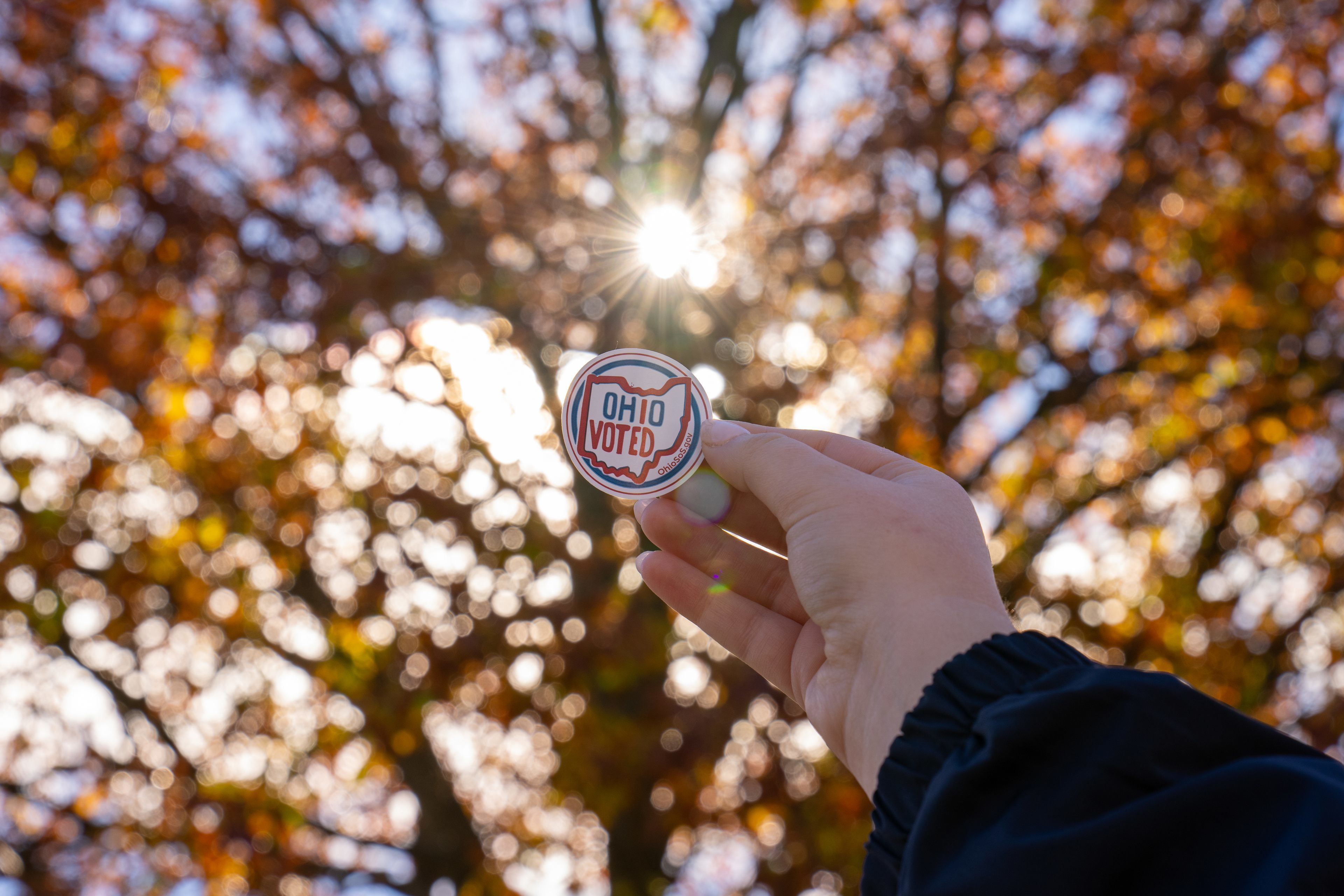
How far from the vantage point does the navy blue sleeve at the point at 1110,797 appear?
1036 mm

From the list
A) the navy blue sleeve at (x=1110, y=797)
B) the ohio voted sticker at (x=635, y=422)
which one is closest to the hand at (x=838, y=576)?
the navy blue sleeve at (x=1110, y=797)

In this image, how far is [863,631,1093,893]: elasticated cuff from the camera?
1352 mm


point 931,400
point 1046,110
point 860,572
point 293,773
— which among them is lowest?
point 293,773

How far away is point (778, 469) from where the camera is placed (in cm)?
203

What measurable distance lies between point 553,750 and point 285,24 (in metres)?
6.61

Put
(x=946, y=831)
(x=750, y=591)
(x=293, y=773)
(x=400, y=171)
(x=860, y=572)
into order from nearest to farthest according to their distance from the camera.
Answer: (x=946, y=831) → (x=860, y=572) → (x=750, y=591) → (x=400, y=171) → (x=293, y=773)

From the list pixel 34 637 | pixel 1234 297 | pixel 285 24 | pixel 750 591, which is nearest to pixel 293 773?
pixel 34 637

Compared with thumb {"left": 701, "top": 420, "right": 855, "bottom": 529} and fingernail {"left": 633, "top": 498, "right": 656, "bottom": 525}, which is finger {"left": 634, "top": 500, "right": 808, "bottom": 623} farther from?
thumb {"left": 701, "top": 420, "right": 855, "bottom": 529}

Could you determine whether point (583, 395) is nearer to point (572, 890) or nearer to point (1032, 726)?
A: point (1032, 726)

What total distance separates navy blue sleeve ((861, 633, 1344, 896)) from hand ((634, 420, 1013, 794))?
238 mm

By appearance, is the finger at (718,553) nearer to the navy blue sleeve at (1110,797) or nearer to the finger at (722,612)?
the finger at (722,612)

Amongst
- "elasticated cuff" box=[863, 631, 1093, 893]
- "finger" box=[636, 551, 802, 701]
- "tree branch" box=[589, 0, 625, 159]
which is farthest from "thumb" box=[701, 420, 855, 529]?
"tree branch" box=[589, 0, 625, 159]

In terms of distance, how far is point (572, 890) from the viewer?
945 centimetres

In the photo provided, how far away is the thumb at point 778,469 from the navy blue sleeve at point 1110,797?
25.5 inches
